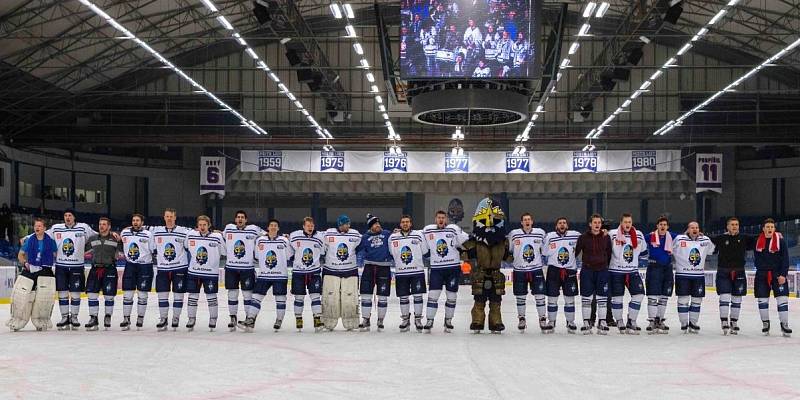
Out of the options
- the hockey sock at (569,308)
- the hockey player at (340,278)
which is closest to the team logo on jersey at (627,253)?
the hockey sock at (569,308)

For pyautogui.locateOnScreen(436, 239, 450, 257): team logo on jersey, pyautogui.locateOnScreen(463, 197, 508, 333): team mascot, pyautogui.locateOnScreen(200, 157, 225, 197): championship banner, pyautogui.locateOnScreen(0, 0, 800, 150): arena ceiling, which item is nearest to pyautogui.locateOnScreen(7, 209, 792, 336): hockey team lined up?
pyautogui.locateOnScreen(436, 239, 450, 257): team logo on jersey

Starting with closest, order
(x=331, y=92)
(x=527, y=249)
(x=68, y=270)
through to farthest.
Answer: (x=527, y=249), (x=68, y=270), (x=331, y=92)

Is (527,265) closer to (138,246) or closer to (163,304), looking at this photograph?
(163,304)

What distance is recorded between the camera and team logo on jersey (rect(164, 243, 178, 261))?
13.0m

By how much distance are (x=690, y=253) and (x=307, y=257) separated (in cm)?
550

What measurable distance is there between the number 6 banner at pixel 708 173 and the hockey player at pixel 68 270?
29.9 metres

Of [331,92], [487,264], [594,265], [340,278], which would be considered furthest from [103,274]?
[331,92]

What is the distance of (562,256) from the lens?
1288 cm

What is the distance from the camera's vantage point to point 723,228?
45250mm

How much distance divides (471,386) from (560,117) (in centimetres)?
3662

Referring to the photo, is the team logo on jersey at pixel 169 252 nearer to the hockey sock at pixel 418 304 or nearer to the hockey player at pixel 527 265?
the hockey sock at pixel 418 304

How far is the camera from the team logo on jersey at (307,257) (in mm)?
12969

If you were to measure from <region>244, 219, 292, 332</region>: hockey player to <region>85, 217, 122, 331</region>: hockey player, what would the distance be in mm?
1967

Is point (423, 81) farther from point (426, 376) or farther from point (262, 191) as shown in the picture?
point (262, 191)
